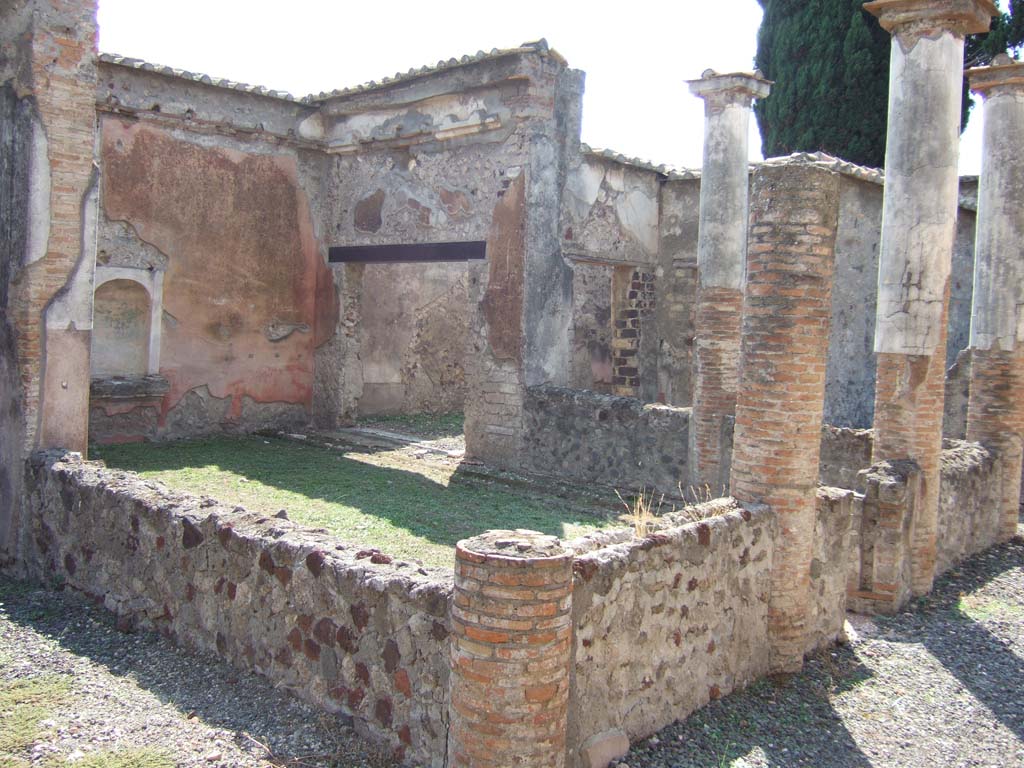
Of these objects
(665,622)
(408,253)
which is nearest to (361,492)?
(408,253)

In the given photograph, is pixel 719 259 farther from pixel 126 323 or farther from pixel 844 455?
pixel 126 323

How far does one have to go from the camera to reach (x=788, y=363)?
16.4 feet

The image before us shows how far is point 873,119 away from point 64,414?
14146mm

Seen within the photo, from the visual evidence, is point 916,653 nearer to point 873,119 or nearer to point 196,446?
point 196,446

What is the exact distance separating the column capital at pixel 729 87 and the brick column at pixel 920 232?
192 cm

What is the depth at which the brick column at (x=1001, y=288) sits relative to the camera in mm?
8203

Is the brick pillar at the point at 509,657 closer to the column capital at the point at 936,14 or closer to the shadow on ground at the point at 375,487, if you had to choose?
the shadow on ground at the point at 375,487

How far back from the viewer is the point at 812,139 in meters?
16.7

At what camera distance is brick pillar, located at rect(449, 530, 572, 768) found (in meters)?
3.35

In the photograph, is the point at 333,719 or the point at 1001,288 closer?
the point at 333,719

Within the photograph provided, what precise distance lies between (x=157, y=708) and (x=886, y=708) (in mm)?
3483

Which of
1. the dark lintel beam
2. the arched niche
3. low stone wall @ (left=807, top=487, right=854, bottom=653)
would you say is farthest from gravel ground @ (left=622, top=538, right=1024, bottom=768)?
the arched niche

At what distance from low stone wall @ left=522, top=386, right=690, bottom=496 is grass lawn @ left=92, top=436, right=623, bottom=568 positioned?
768 millimetres

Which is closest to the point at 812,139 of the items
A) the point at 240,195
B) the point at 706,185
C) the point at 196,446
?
the point at 706,185
